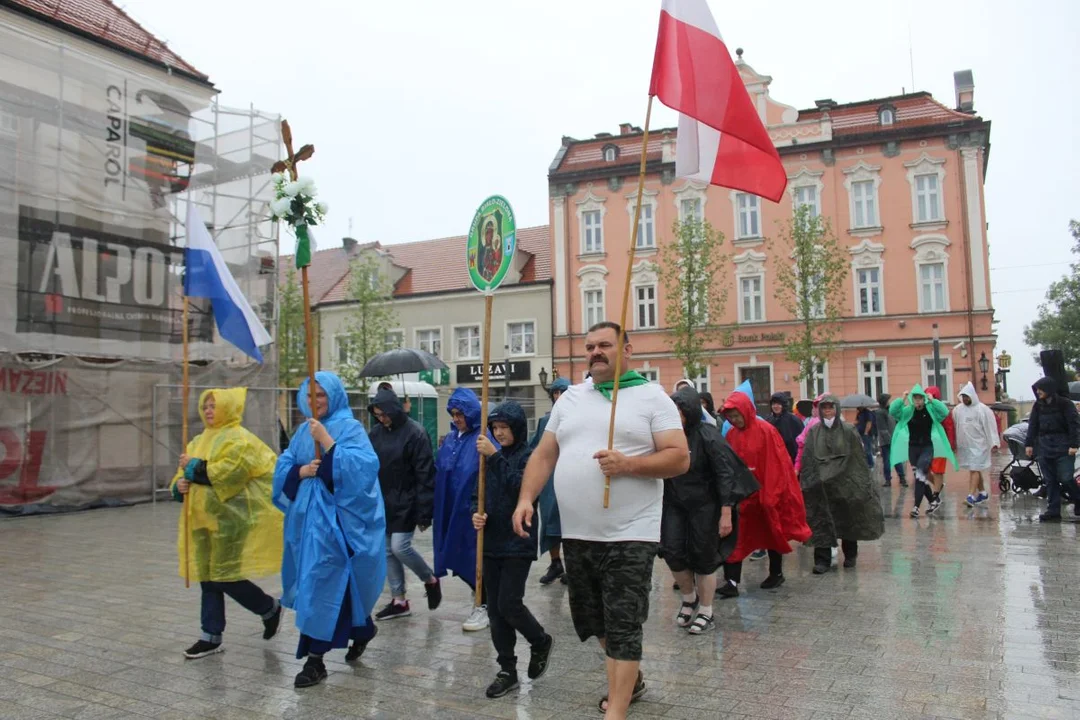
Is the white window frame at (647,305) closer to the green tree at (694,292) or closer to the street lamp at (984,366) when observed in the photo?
the green tree at (694,292)

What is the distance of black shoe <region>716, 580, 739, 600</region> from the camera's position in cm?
735

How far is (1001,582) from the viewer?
7.53 metres

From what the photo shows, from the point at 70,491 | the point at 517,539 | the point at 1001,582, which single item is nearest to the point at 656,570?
the point at 1001,582

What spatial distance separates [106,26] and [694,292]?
72.3 ft

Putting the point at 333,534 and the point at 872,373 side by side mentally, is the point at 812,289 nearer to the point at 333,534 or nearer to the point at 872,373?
the point at 872,373

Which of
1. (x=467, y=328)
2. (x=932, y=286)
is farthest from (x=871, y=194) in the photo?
(x=467, y=328)

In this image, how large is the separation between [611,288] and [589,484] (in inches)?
1329

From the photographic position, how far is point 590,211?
126 feet

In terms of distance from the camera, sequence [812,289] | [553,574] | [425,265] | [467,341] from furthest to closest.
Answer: [425,265], [467,341], [812,289], [553,574]

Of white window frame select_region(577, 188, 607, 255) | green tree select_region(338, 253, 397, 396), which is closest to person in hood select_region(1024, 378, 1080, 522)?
white window frame select_region(577, 188, 607, 255)

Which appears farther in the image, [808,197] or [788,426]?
[808,197]

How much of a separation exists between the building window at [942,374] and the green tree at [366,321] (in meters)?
22.1

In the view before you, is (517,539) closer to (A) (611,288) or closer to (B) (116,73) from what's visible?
(B) (116,73)

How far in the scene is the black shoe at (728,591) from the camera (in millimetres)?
7348
